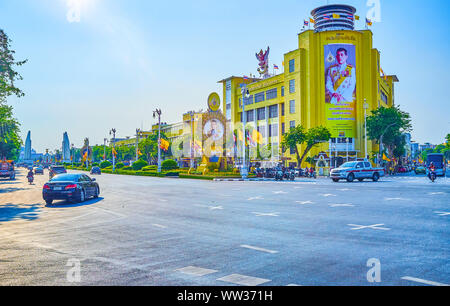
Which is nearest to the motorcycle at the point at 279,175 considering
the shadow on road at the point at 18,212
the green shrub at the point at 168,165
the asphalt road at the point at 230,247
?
the green shrub at the point at 168,165

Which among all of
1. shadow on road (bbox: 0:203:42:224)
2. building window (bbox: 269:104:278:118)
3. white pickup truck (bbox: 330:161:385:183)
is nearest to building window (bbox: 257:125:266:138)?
building window (bbox: 269:104:278:118)

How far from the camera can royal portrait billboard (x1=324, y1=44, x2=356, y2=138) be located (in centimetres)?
7494

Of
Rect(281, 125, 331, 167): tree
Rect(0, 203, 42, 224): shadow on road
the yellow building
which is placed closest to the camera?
Rect(0, 203, 42, 224): shadow on road

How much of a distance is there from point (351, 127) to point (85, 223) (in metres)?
69.9

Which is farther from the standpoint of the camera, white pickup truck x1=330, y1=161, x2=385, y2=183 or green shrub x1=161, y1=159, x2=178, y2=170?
green shrub x1=161, y1=159, x2=178, y2=170

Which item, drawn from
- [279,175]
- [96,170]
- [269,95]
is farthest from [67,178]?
[269,95]

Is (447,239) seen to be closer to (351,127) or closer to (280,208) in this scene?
(280,208)

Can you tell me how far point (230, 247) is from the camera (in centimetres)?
809

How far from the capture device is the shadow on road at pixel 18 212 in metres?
13.5

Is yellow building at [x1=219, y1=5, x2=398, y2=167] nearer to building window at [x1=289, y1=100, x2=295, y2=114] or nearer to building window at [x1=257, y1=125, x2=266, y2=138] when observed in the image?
building window at [x1=289, y1=100, x2=295, y2=114]

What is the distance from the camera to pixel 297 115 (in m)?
77.8

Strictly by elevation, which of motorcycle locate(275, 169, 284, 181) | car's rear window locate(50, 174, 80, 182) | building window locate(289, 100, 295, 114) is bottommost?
motorcycle locate(275, 169, 284, 181)

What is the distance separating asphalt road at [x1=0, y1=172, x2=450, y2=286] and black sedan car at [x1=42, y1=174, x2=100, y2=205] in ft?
9.85

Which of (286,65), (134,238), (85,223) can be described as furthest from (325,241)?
(286,65)
